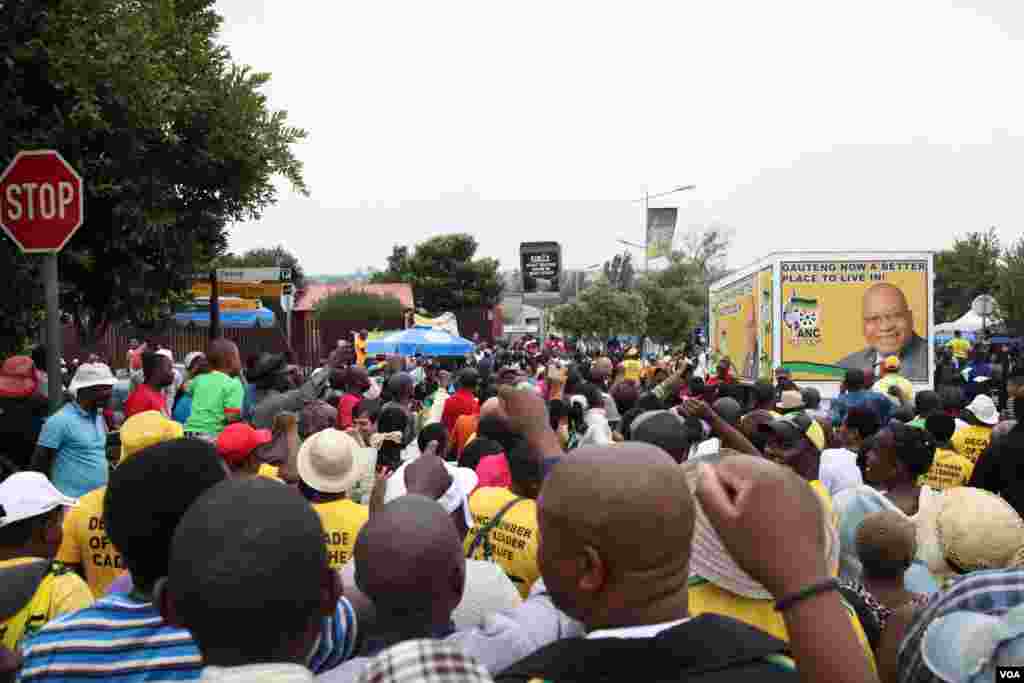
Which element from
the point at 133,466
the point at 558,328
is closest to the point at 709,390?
the point at 133,466

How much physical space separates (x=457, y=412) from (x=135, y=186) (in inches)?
138

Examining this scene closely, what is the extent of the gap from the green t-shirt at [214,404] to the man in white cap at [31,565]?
413cm

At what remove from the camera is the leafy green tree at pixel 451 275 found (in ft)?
214

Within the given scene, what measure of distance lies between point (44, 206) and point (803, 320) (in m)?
13.0

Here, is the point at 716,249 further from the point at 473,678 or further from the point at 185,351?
the point at 473,678

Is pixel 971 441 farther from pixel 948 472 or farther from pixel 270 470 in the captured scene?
pixel 270 470

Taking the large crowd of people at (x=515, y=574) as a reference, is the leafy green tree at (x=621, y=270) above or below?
above

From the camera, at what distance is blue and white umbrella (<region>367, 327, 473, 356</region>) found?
23.8 metres

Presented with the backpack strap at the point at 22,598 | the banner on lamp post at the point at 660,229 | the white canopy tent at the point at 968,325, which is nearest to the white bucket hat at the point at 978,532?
the backpack strap at the point at 22,598

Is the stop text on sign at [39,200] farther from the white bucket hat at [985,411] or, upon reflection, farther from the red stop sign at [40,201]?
the white bucket hat at [985,411]

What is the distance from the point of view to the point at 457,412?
30.3ft

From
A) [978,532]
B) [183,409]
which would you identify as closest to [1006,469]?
[978,532]

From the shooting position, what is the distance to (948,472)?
255 inches

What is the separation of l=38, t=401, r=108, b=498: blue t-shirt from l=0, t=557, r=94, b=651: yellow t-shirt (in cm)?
269
